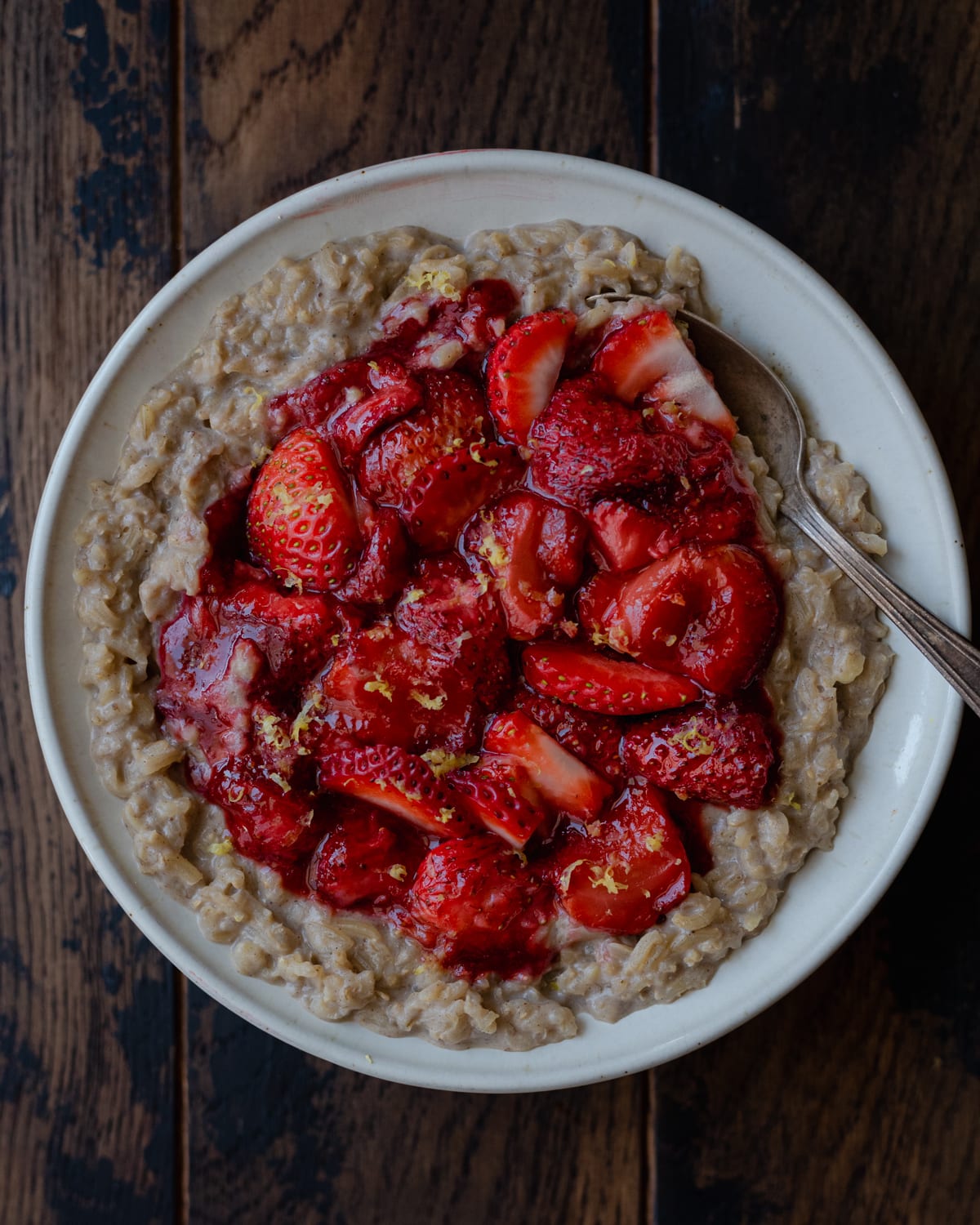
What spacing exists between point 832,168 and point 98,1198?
3.46 metres

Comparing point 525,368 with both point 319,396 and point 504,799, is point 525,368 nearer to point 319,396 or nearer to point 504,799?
point 319,396

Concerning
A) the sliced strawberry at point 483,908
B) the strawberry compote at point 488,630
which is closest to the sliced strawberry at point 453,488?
the strawberry compote at point 488,630

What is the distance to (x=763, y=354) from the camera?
7.72ft

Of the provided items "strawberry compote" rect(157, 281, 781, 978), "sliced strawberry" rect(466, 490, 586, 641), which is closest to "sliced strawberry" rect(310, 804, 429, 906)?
"strawberry compote" rect(157, 281, 781, 978)

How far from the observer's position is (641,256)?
226cm

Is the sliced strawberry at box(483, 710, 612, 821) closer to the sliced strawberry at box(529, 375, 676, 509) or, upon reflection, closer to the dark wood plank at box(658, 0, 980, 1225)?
the sliced strawberry at box(529, 375, 676, 509)

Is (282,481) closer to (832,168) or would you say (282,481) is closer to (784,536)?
(784,536)

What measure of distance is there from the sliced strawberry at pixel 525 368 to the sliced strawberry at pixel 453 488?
7 centimetres

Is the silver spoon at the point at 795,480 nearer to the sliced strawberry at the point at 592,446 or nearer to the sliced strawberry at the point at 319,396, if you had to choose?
the sliced strawberry at the point at 592,446

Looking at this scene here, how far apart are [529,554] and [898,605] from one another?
0.80 meters

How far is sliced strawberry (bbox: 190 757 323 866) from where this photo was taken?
7.30 ft

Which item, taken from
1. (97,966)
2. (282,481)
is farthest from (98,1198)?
(282,481)

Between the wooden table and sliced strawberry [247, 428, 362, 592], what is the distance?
87 cm

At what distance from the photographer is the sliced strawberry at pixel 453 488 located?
86.1 inches
